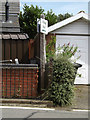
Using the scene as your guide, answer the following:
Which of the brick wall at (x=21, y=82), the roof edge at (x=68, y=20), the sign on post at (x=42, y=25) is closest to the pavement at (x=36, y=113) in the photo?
the brick wall at (x=21, y=82)

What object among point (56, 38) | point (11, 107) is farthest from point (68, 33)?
point (11, 107)

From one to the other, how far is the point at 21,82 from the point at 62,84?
1.25m

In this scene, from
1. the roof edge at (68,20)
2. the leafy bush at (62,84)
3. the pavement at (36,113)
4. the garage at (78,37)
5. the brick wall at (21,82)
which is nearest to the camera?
the pavement at (36,113)

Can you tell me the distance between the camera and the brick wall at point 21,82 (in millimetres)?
6227

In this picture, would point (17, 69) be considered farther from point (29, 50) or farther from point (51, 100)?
point (29, 50)

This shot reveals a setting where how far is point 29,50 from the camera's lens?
9.06m

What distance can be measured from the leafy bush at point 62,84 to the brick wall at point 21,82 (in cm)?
63

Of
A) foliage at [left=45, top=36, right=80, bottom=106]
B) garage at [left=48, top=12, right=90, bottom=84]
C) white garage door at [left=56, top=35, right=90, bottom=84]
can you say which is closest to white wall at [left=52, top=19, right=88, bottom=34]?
garage at [left=48, top=12, right=90, bottom=84]

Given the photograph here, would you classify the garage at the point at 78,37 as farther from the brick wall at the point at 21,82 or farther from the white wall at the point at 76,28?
the brick wall at the point at 21,82

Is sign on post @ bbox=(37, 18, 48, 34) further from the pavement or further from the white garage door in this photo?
the white garage door

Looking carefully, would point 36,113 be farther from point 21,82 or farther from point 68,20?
point 68,20

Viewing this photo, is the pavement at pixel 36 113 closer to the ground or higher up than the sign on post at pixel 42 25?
closer to the ground

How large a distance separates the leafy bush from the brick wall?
0.63 meters

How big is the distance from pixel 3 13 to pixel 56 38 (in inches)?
128
